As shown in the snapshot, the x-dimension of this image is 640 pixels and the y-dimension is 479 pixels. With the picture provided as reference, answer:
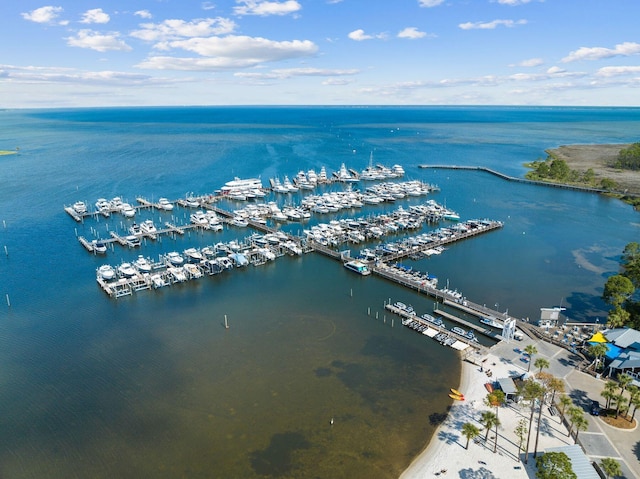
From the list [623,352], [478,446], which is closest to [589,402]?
[623,352]

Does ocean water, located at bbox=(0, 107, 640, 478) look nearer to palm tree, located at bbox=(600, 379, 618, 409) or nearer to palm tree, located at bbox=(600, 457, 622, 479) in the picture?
palm tree, located at bbox=(600, 457, 622, 479)

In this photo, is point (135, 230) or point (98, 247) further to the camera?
point (135, 230)

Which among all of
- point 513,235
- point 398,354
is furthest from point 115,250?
point 513,235

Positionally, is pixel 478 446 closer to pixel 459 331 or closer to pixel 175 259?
pixel 459 331

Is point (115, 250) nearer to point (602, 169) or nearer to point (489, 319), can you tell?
point (489, 319)

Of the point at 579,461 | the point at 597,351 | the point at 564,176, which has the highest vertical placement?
the point at 564,176

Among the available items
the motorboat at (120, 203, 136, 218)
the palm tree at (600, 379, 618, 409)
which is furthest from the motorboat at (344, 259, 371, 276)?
the motorboat at (120, 203, 136, 218)

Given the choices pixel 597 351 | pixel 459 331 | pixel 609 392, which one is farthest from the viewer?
pixel 459 331
